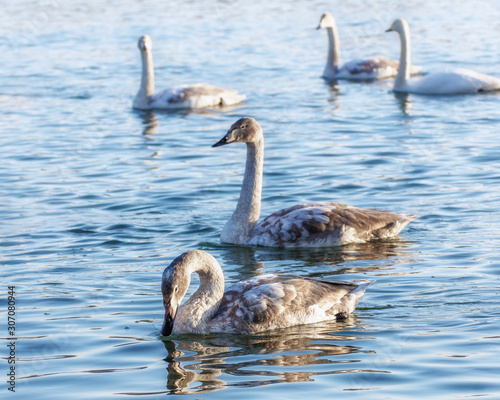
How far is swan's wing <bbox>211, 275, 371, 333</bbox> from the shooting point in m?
9.61

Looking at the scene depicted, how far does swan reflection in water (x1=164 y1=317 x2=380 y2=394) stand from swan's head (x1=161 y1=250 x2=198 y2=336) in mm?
359

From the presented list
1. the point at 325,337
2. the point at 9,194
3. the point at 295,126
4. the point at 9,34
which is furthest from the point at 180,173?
the point at 9,34

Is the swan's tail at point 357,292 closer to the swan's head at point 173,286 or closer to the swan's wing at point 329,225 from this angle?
the swan's head at point 173,286

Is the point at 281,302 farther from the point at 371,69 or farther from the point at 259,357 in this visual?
the point at 371,69

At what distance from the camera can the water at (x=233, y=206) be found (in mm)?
8703

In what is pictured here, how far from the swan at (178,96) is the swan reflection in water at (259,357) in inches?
510

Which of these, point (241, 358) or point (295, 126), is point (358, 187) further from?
point (241, 358)

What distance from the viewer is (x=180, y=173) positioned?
16.9 meters

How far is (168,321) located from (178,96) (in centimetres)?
1407

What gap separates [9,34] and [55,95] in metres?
10.9

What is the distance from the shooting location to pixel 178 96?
74.0ft

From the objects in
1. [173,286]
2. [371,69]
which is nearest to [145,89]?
[371,69]

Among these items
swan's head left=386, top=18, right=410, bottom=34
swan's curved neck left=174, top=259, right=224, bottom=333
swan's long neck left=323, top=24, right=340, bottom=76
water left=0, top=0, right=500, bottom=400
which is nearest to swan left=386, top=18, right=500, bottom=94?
water left=0, top=0, right=500, bottom=400

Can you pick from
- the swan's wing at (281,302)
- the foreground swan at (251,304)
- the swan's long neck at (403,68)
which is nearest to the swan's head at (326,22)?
the swan's long neck at (403,68)
